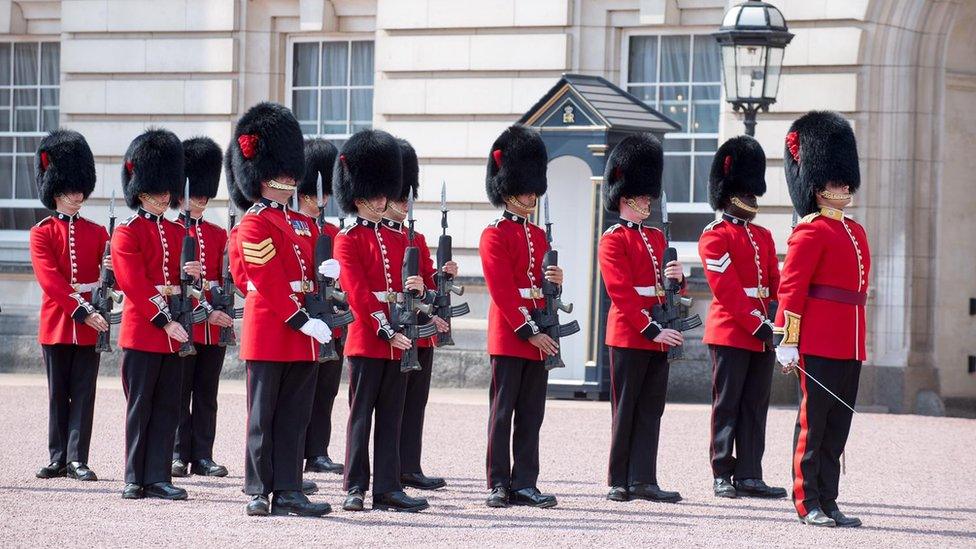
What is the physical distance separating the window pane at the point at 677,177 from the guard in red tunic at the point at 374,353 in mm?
5606

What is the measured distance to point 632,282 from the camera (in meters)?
7.31

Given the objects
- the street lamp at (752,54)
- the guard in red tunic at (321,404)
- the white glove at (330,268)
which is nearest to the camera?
the white glove at (330,268)

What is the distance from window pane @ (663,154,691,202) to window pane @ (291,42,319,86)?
285 centimetres

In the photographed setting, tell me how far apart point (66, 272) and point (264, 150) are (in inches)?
59.9

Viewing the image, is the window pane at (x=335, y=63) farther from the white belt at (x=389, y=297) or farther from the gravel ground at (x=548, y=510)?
the white belt at (x=389, y=297)

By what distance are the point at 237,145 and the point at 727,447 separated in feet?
7.76

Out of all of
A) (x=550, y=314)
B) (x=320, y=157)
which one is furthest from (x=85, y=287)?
(x=550, y=314)

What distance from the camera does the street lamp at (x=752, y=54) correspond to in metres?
10.0

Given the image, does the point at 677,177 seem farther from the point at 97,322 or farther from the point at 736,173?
the point at 97,322

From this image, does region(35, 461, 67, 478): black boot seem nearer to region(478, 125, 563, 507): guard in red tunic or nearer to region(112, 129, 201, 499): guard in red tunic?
region(112, 129, 201, 499): guard in red tunic

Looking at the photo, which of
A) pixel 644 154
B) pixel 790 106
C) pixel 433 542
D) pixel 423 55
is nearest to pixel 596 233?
pixel 790 106

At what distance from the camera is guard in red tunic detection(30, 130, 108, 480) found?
7.70 metres

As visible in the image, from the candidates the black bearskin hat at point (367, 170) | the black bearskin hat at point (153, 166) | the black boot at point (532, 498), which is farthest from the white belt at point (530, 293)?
the black bearskin hat at point (153, 166)

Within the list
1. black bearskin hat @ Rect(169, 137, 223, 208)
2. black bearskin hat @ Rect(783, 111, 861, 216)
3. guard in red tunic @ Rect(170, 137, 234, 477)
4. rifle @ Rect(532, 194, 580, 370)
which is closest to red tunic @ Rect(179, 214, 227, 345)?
guard in red tunic @ Rect(170, 137, 234, 477)
